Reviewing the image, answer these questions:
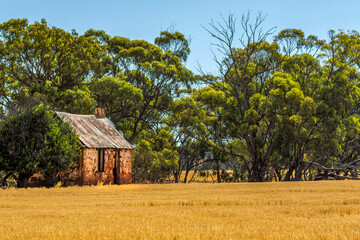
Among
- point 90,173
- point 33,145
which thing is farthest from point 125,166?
point 33,145

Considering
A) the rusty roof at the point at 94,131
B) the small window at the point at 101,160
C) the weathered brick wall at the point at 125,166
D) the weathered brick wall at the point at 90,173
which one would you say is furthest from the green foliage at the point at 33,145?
the weathered brick wall at the point at 125,166

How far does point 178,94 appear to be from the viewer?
56.3 meters

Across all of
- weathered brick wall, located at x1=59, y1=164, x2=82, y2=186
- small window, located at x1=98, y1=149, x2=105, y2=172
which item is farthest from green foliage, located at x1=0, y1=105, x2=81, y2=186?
small window, located at x1=98, y1=149, x2=105, y2=172

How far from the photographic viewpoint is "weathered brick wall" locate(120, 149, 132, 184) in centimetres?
4081

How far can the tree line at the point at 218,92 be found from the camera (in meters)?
46.3

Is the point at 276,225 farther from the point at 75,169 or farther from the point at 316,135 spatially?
the point at 316,135

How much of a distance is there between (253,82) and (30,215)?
3830 centimetres

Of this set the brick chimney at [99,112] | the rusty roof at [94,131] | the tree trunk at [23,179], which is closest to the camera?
the tree trunk at [23,179]

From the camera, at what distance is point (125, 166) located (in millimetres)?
41250

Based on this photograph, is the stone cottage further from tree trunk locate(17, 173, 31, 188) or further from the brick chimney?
tree trunk locate(17, 173, 31, 188)

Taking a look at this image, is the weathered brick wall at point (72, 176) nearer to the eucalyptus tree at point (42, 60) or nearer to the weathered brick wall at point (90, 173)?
the weathered brick wall at point (90, 173)

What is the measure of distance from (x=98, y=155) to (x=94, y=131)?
3051mm

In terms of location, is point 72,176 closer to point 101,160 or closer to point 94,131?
point 101,160

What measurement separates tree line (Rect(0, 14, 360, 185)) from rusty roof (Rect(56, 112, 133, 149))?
4484 mm
